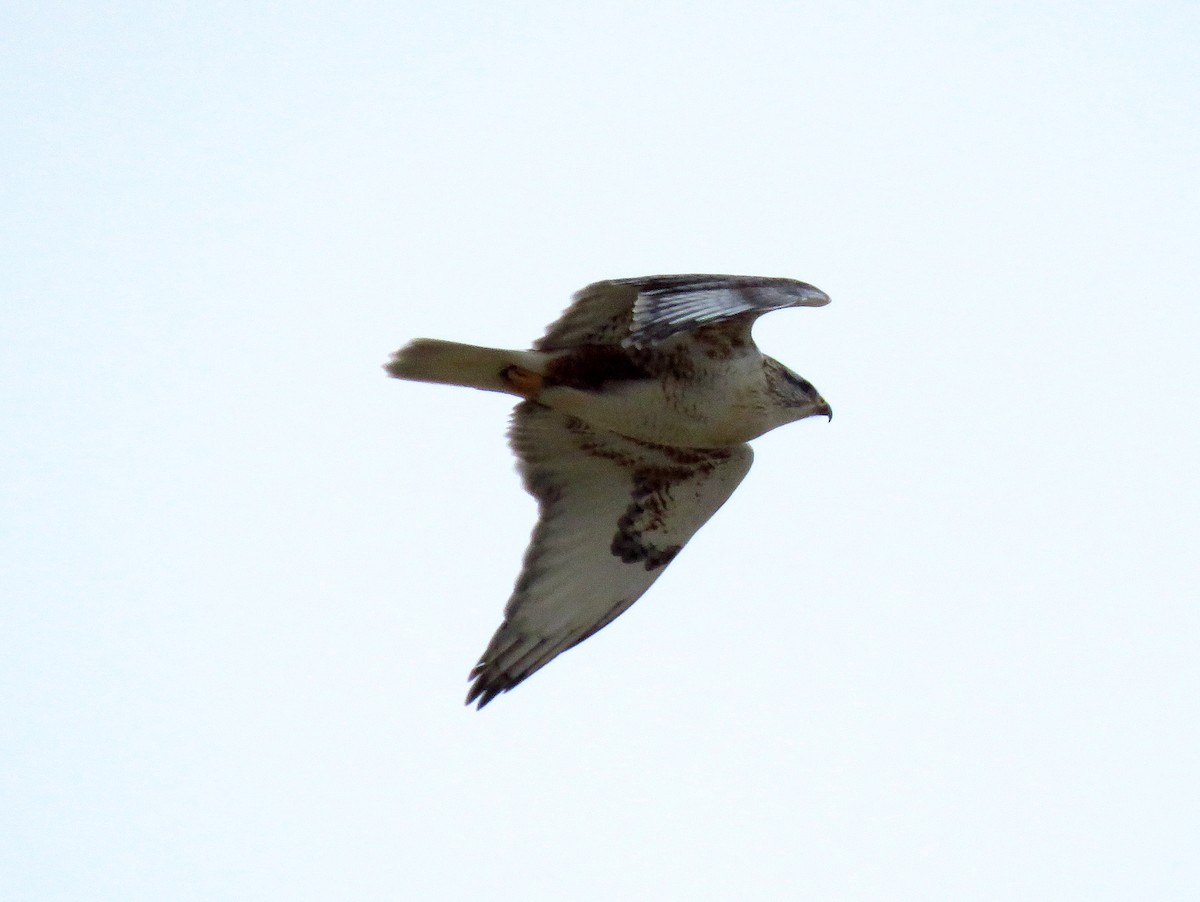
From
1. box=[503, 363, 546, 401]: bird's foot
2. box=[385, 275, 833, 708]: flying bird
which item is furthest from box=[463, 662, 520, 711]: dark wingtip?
box=[503, 363, 546, 401]: bird's foot

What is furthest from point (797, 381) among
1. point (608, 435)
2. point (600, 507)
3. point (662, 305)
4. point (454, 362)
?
point (454, 362)

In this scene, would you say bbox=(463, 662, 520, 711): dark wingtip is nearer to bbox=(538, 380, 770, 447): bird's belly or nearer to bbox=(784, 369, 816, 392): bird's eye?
bbox=(538, 380, 770, 447): bird's belly

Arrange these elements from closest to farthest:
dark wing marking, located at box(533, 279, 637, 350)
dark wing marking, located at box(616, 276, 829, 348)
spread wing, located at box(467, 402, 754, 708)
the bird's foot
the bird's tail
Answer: dark wing marking, located at box(616, 276, 829, 348) < dark wing marking, located at box(533, 279, 637, 350) < the bird's tail < the bird's foot < spread wing, located at box(467, 402, 754, 708)

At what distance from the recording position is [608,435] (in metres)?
7.40

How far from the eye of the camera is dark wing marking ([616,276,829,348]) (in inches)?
237

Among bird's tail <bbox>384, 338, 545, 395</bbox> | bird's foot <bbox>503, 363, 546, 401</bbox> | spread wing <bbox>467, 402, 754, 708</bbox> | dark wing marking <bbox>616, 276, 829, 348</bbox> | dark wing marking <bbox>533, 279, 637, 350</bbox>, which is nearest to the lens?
dark wing marking <bbox>616, 276, 829, 348</bbox>

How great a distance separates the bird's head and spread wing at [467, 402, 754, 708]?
293mm

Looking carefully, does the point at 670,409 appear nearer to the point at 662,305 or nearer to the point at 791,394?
the point at 791,394

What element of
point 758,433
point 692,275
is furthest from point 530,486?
point 692,275

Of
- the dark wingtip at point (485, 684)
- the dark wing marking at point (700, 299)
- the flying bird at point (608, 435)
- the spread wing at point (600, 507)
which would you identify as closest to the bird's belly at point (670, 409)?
the flying bird at point (608, 435)

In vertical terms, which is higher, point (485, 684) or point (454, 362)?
point (454, 362)

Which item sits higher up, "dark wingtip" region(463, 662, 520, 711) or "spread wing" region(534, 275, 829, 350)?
"spread wing" region(534, 275, 829, 350)

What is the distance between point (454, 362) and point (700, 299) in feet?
4.17

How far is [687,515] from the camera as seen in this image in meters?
7.55
